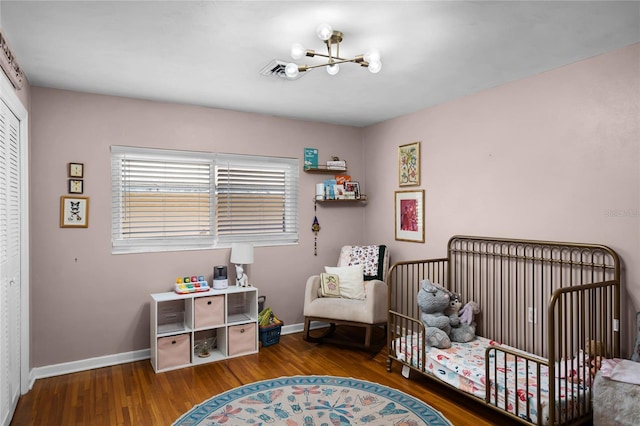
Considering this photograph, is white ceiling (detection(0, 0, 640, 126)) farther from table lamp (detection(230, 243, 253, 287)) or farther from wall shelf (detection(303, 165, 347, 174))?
table lamp (detection(230, 243, 253, 287))

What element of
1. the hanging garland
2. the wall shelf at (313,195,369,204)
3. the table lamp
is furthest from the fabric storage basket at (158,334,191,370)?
the wall shelf at (313,195,369,204)

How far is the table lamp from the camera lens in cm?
404

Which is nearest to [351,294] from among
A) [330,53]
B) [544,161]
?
[544,161]

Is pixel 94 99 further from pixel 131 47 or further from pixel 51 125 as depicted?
pixel 131 47

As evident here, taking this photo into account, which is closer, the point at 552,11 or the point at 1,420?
the point at 552,11

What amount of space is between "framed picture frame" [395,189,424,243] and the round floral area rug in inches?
66.1

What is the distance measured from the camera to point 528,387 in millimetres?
2459

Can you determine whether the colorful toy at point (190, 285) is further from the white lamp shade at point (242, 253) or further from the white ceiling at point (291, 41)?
the white ceiling at point (291, 41)

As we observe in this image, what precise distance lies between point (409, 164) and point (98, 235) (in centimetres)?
310

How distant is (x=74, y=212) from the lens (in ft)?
11.5

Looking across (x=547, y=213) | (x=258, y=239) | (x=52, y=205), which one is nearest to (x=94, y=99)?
(x=52, y=205)

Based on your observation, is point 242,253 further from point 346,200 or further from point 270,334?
point 346,200

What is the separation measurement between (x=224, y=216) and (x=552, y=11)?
328 centimetres

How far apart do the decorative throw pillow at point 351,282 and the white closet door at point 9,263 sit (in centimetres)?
274
